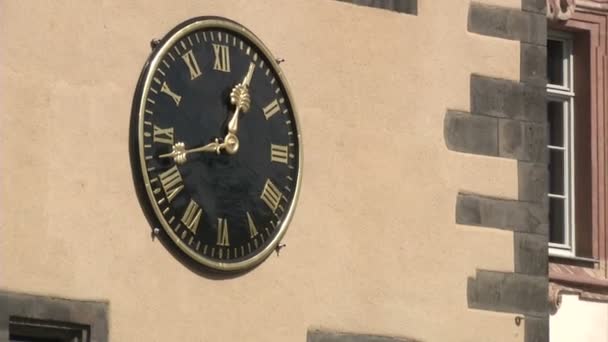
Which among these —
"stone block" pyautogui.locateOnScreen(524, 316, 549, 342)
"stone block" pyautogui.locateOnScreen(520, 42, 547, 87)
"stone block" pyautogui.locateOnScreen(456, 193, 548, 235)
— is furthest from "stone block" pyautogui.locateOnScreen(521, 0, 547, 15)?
"stone block" pyautogui.locateOnScreen(524, 316, 549, 342)

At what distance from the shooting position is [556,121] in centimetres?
1532

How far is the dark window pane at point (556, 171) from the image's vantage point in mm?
15164

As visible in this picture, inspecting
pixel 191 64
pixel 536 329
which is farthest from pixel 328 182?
pixel 536 329

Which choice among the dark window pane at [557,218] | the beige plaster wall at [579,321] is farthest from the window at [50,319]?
the dark window pane at [557,218]

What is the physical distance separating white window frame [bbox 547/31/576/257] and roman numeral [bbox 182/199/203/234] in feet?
13.6

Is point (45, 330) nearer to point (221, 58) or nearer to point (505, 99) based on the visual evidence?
point (221, 58)

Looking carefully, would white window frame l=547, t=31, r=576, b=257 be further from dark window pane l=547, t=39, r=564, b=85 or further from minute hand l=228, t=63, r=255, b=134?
minute hand l=228, t=63, r=255, b=134

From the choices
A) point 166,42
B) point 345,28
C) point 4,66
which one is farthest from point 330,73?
point 4,66

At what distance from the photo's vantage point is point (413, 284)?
39.1 feet

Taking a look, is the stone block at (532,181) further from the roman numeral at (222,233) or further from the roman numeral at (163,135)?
the roman numeral at (163,135)

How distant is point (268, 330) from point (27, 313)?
123cm

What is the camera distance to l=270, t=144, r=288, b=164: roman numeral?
1151 centimetres

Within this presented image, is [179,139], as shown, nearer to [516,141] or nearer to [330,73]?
[330,73]

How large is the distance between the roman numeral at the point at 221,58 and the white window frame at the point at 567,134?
13.1ft
